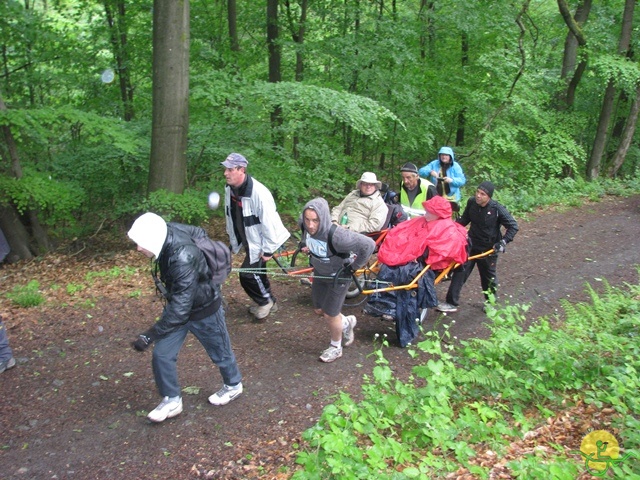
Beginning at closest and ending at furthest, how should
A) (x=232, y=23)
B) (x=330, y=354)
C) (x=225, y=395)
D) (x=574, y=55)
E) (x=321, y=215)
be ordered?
(x=225, y=395), (x=321, y=215), (x=330, y=354), (x=232, y=23), (x=574, y=55)

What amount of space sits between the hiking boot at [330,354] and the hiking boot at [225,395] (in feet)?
3.63

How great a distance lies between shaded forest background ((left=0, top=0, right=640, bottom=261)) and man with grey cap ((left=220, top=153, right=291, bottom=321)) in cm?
251

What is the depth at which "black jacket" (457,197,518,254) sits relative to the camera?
6676 millimetres

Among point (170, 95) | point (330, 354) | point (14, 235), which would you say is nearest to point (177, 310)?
point (330, 354)

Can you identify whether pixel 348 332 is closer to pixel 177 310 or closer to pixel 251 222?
pixel 251 222

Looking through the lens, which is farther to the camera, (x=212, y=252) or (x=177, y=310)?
(x=212, y=252)

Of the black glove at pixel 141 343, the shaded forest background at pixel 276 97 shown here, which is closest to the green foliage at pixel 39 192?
the shaded forest background at pixel 276 97

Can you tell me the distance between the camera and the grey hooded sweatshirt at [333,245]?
5.07 meters

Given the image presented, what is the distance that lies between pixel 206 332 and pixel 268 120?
5.59 m

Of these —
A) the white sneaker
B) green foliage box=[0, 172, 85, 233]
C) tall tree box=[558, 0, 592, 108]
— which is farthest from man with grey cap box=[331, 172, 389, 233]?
tall tree box=[558, 0, 592, 108]

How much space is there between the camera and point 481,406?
428 centimetres

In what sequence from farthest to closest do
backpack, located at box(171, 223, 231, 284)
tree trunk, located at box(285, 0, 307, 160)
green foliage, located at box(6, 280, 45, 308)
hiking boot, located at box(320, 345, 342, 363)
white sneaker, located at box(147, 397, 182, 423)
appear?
tree trunk, located at box(285, 0, 307, 160), green foliage, located at box(6, 280, 45, 308), hiking boot, located at box(320, 345, 342, 363), white sneaker, located at box(147, 397, 182, 423), backpack, located at box(171, 223, 231, 284)

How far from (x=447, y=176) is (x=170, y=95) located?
469cm

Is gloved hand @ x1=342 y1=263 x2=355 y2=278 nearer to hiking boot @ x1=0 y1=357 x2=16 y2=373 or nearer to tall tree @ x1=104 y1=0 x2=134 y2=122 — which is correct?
hiking boot @ x1=0 y1=357 x2=16 y2=373
